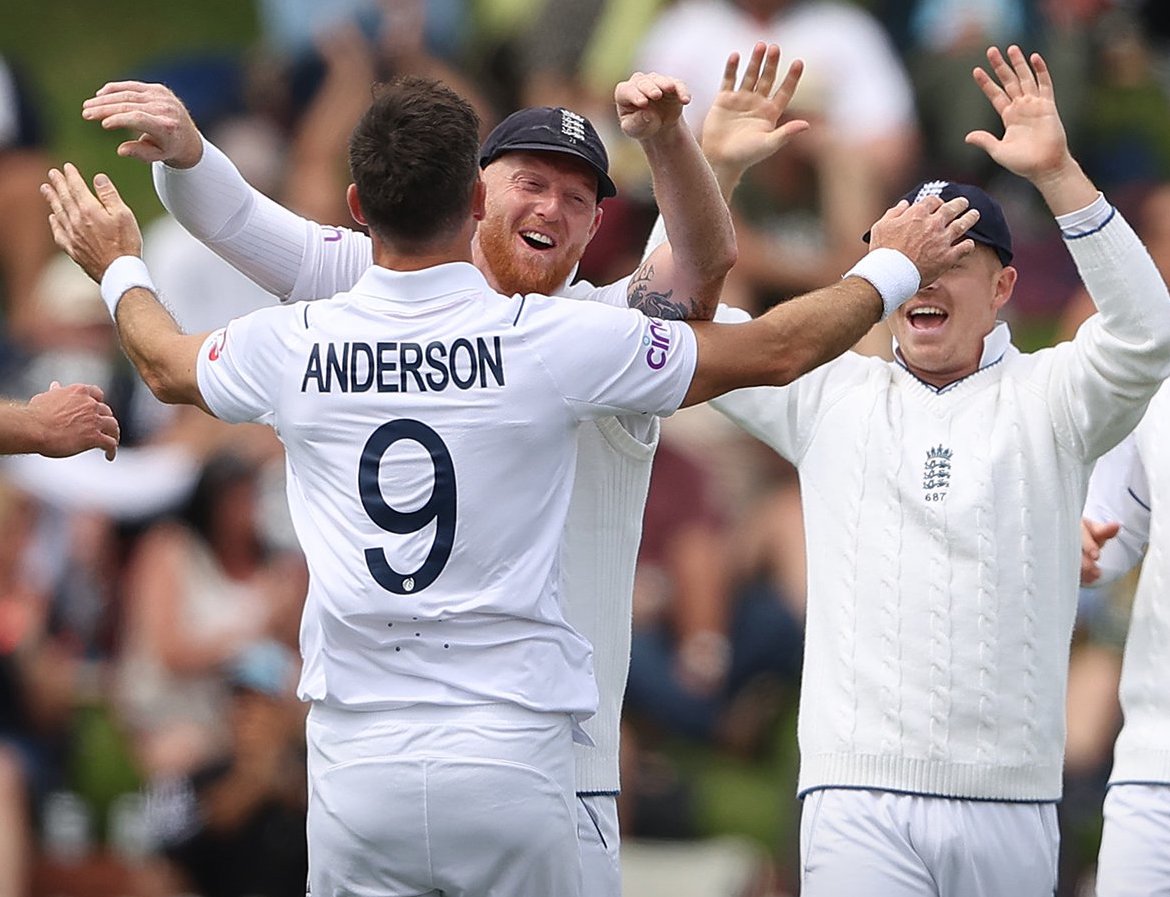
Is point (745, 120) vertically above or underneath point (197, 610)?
above

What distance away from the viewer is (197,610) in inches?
380

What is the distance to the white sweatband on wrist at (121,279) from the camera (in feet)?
14.8

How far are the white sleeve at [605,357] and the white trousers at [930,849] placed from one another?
1.38m

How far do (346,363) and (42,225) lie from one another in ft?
24.0

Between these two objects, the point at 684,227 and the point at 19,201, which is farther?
the point at 19,201

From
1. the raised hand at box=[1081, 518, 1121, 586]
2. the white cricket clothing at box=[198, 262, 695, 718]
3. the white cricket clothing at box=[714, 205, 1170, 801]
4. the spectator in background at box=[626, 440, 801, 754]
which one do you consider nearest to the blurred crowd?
the spectator in background at box=[626, 440, 801, 754]

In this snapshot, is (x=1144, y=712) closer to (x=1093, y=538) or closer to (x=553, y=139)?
(x=1093, y=538)

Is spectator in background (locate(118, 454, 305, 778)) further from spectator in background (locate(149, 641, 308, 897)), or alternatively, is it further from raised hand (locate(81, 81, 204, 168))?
raised hand (locate(81, 81, 204, 168))

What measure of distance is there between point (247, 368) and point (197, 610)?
5.62 m

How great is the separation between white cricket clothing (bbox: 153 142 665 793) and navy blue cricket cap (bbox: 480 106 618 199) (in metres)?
0.31

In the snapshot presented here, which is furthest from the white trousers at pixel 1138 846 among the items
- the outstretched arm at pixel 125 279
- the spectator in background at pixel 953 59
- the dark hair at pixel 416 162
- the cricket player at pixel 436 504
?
the spectator in background at pixel 953 59

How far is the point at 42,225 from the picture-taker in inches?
430

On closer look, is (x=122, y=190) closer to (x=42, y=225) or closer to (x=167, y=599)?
(x=42, y=225)

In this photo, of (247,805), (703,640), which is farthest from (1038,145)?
(247,805)
